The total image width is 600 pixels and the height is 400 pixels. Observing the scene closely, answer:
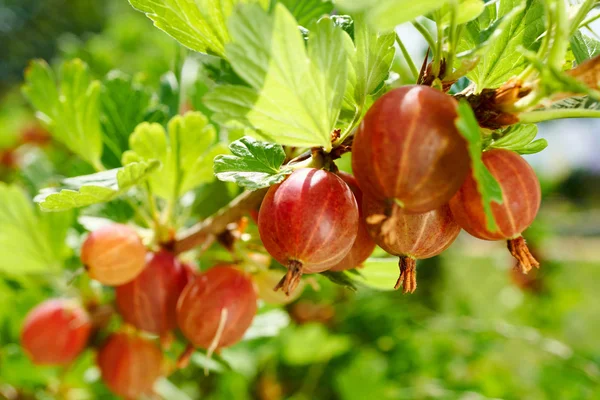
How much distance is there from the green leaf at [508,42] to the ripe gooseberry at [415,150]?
0.09m

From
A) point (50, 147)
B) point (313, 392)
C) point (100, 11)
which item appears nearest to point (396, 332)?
point (313, 392)

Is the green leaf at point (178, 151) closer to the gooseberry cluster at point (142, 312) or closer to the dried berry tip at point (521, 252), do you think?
the gooseberry cluster at point (142, 312)

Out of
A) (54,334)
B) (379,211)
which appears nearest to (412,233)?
(379,211)

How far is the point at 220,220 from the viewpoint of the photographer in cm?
48

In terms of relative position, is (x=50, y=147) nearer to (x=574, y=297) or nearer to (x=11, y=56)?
(x=574, y=297)

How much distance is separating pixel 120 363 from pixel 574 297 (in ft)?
5.07

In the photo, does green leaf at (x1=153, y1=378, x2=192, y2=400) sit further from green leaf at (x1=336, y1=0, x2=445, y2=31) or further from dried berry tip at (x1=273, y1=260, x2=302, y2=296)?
green leaf at (x1=336, y1=0, x2=445, y2=31)

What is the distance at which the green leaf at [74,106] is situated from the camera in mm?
536

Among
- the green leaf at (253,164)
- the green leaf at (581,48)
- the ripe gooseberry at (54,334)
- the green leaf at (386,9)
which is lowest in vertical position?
the ripe gooseberry at (54,334)

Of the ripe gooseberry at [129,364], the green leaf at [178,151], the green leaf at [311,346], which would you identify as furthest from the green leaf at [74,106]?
the green leaf at [311,346]

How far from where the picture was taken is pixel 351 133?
38 centimetres

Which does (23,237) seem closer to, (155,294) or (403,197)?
(155,294)

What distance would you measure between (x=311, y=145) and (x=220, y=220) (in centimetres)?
16

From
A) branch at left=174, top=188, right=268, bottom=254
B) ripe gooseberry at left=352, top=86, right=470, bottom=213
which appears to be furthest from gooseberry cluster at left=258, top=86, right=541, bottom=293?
branch at left=174, top=188, right=268, bottom=254
